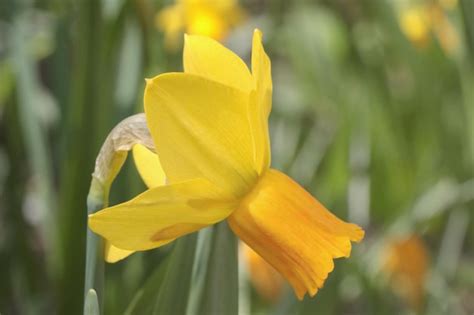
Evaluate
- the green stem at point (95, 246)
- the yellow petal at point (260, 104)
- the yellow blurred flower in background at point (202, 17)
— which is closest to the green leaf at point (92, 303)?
the green stem at point (95, 246)

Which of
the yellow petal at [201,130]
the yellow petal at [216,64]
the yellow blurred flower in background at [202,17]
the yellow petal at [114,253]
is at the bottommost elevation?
the yellow blurred flower in background at [202,17]

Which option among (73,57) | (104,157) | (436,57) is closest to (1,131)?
(73,57)

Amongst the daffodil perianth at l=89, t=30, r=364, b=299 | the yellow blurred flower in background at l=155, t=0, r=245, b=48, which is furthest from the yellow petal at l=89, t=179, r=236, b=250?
the yellow blurred flower in background at l=155, t=0, r=245, b=48

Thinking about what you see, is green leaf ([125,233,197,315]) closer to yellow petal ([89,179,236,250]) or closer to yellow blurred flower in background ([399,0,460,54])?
yellow petal ([89,179,236,250])

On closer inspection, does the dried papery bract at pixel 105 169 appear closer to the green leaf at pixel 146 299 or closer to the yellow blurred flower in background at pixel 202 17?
the green leaf at pixel 146 299

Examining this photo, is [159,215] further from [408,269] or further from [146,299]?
[408,269]

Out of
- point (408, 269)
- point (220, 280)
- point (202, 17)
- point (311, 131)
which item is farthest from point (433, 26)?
point (220, 280)
